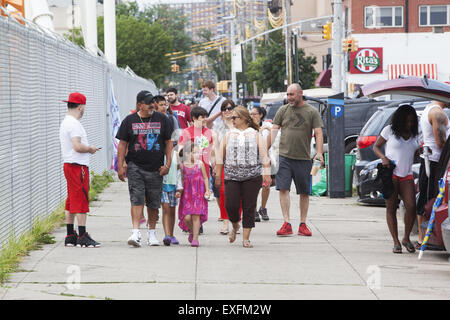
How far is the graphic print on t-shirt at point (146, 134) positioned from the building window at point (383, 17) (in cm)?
3885

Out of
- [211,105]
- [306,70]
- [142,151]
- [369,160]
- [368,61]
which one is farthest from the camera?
[306,70]

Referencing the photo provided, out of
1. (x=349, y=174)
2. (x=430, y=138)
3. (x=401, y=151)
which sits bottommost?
(x=349, y=174)

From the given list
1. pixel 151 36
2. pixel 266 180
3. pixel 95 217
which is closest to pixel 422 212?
pixel 266 180

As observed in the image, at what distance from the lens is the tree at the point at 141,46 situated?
60.1 meters

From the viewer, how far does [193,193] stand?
977cm

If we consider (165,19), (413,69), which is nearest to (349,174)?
(413,69)

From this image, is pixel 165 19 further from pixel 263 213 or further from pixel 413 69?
pixel 263 213

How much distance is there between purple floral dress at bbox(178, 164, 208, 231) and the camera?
32.1 feet

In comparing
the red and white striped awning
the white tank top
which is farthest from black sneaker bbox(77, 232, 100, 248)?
the red and white striped awning

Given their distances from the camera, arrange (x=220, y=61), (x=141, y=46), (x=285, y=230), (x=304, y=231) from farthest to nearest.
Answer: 1. (x=220, y=61)
2. (x=141, y=46)
3. (x=304, y=231)
4. (x=285, y=230)

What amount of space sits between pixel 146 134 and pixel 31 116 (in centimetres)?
176

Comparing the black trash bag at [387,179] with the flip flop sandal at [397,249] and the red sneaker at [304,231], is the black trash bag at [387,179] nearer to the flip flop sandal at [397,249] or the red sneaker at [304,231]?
the flip flop sandal at [397,249]

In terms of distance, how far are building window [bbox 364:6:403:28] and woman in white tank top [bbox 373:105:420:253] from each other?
38.2 meters

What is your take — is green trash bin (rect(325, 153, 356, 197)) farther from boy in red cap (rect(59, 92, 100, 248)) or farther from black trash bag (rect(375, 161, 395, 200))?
boy in red cap (rect(59, 92, 100, 248))
